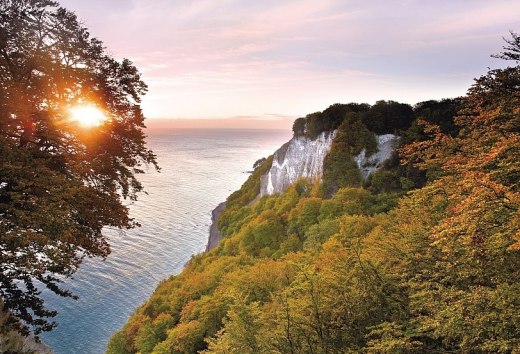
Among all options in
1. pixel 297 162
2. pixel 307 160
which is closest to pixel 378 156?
pixel 307 160

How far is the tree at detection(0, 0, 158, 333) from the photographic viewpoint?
10.7 metres

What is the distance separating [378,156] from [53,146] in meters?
52.5

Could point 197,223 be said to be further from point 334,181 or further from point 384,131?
point 384,131

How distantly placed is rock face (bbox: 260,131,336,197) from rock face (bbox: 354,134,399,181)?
9.61 meters

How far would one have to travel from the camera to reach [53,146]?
13.5m

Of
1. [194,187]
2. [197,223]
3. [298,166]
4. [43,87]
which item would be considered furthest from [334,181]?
[194,187]

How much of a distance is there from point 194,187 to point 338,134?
3279 inches

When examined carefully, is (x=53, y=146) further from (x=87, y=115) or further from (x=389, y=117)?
(x=389, y=117)

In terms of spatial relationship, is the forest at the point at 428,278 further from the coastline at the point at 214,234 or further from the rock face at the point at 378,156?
the coastline at the point at 214,234

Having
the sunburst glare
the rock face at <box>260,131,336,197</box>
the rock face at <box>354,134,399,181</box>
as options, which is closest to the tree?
the sunburst glare

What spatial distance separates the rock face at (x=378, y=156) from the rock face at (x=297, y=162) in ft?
31.5

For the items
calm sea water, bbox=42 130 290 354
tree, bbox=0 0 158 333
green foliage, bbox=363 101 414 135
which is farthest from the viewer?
green foliage, bbox=363 101 414 135

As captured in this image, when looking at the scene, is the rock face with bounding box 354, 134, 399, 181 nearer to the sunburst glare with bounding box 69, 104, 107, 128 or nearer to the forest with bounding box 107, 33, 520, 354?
the forest with bounding box 107, 33, 520, 354

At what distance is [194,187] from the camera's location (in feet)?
452
